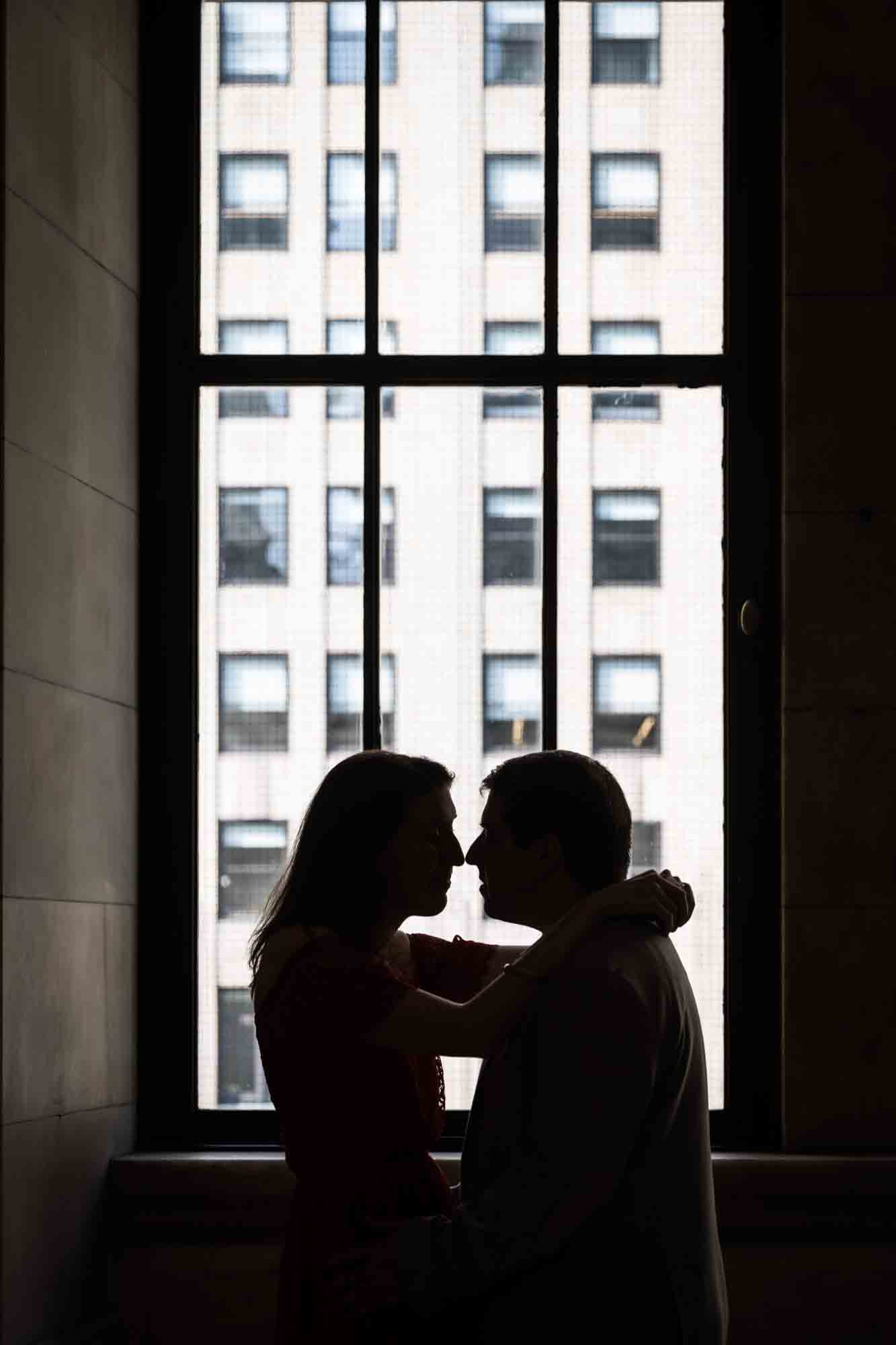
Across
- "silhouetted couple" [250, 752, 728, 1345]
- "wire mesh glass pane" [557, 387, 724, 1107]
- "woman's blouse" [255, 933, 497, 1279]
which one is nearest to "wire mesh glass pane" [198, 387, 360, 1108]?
"wire mesh glass pane" [557, 387, 724, 1107]

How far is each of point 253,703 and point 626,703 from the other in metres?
0.77

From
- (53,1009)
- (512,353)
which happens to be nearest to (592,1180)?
(53,1009)

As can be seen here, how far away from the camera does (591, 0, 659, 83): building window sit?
10.4 ft

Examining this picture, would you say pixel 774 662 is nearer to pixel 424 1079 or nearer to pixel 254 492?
pixel 254 492

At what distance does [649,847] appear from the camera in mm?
3066

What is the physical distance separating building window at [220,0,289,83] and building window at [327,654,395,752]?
1255 mm

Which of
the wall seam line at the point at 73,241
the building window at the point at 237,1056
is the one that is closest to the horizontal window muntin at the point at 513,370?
the wall seam line at the point at 73,241

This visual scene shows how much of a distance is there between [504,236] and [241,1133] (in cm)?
192

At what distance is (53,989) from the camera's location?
2553mm

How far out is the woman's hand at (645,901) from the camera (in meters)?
1.59

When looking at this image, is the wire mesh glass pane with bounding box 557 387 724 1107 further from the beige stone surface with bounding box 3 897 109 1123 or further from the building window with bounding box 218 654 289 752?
the beige stone surface with bounding box 3 897 109 1123

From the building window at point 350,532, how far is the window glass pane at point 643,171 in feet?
1.69

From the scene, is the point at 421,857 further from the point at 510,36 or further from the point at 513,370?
the point at 510,36

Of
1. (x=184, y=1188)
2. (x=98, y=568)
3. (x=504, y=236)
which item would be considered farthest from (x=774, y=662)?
(x=184, y=1188)
